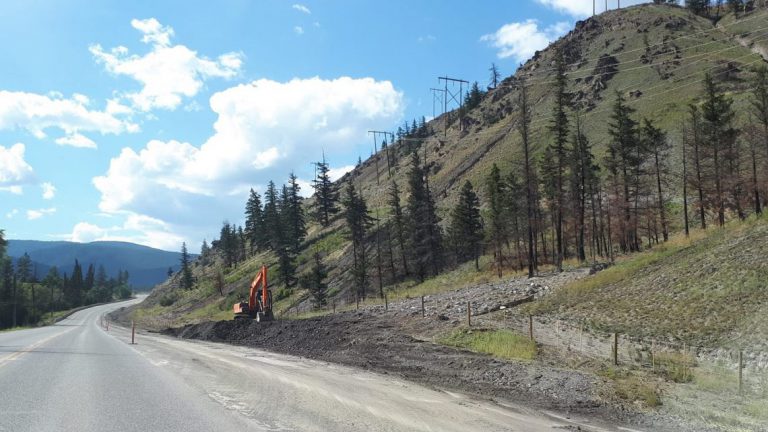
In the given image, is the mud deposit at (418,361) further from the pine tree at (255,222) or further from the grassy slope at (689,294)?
the pine tree at (255,222)

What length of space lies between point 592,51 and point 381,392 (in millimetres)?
146953

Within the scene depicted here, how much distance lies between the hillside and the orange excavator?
2626 cm

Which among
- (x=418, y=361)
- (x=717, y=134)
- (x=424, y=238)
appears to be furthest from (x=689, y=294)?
(x=424, y=238)

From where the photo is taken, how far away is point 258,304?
1543 inches

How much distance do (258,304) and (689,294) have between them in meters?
26.9

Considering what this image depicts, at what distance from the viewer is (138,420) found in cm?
866

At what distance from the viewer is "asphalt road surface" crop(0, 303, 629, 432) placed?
8.70 meters

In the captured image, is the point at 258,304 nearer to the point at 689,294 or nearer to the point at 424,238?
the point at 689,294

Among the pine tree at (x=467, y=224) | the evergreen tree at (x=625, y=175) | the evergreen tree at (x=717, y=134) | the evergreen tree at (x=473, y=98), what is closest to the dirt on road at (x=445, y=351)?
the evergreen tree at (x=625, y=175)

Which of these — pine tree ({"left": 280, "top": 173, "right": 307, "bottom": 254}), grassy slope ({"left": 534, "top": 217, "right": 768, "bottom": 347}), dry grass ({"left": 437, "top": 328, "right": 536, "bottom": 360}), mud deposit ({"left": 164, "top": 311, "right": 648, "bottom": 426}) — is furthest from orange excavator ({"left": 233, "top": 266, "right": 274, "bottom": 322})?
pine tree ({"left": 280, "top": 173, "right": 307, "bottom": 254})

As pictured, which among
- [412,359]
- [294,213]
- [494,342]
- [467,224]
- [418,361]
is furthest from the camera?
[294,213]

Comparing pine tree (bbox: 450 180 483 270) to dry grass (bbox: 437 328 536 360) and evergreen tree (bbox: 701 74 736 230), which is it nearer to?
evergreen tree (bbox: 701 74 736 230)

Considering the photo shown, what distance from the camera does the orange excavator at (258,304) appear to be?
36.9 metres

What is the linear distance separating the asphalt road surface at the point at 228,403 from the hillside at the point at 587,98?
→ 51.0 metres
